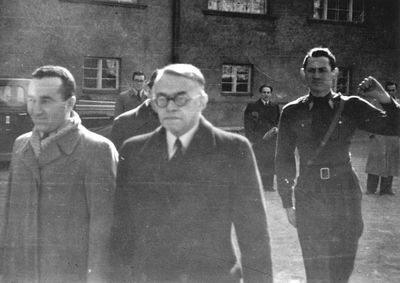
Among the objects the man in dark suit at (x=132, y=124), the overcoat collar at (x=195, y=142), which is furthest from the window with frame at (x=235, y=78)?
the overcoat collar at (x=195, y=142)

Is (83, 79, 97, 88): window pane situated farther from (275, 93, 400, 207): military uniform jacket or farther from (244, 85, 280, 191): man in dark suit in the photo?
(275, 93, 400, 207): military uniform jacket

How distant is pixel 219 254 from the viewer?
2.25 meters

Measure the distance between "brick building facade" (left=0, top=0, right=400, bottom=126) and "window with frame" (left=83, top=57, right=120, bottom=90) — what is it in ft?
0.09

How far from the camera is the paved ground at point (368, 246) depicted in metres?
4.61

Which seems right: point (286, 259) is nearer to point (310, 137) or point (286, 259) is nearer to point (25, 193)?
point (310, 137)

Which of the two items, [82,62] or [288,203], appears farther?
[82,62]

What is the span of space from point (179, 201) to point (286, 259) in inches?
119

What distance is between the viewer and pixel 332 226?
11.8 feet

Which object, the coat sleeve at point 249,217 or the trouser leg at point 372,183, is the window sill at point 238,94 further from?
the coat sleeve at point 249,217

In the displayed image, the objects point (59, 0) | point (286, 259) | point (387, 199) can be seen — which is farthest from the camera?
point (59, 0)

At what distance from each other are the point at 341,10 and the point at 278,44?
9.20ft

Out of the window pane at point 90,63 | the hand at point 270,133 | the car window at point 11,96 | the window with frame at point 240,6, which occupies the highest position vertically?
the window with frame at point 240,6

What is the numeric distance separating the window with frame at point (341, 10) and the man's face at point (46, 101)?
1749 cm

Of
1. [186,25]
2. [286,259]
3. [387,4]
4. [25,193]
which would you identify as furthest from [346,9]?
[25,193]
